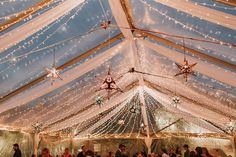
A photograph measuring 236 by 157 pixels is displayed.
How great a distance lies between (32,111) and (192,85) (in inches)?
149

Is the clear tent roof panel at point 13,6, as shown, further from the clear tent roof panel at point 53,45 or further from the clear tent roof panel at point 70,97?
the clear tent roof panel at point 70,97

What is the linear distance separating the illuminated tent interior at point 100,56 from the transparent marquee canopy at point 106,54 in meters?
0.01

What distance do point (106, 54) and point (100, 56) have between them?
0.12 metres

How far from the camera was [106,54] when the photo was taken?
5582 mm

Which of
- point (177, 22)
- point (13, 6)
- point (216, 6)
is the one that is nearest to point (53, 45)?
point (13, 6)

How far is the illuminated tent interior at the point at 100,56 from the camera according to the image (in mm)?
3645

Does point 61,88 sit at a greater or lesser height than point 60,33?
lesser

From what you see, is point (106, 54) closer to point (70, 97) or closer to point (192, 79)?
point (192, 79)

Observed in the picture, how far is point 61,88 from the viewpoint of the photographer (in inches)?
255

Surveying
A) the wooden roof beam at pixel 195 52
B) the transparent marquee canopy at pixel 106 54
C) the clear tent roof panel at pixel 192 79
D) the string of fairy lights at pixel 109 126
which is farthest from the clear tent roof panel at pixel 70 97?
the string of fairy lights at pixel 109 126

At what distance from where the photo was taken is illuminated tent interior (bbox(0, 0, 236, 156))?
3.64 m

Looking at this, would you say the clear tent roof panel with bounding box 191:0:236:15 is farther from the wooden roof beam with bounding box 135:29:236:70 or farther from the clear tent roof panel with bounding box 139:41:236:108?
the clear tent roof panel with bounding box 139:41:236:108

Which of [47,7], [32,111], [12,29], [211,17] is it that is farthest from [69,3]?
[32,111]

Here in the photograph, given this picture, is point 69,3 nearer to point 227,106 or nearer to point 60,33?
point 60,33
